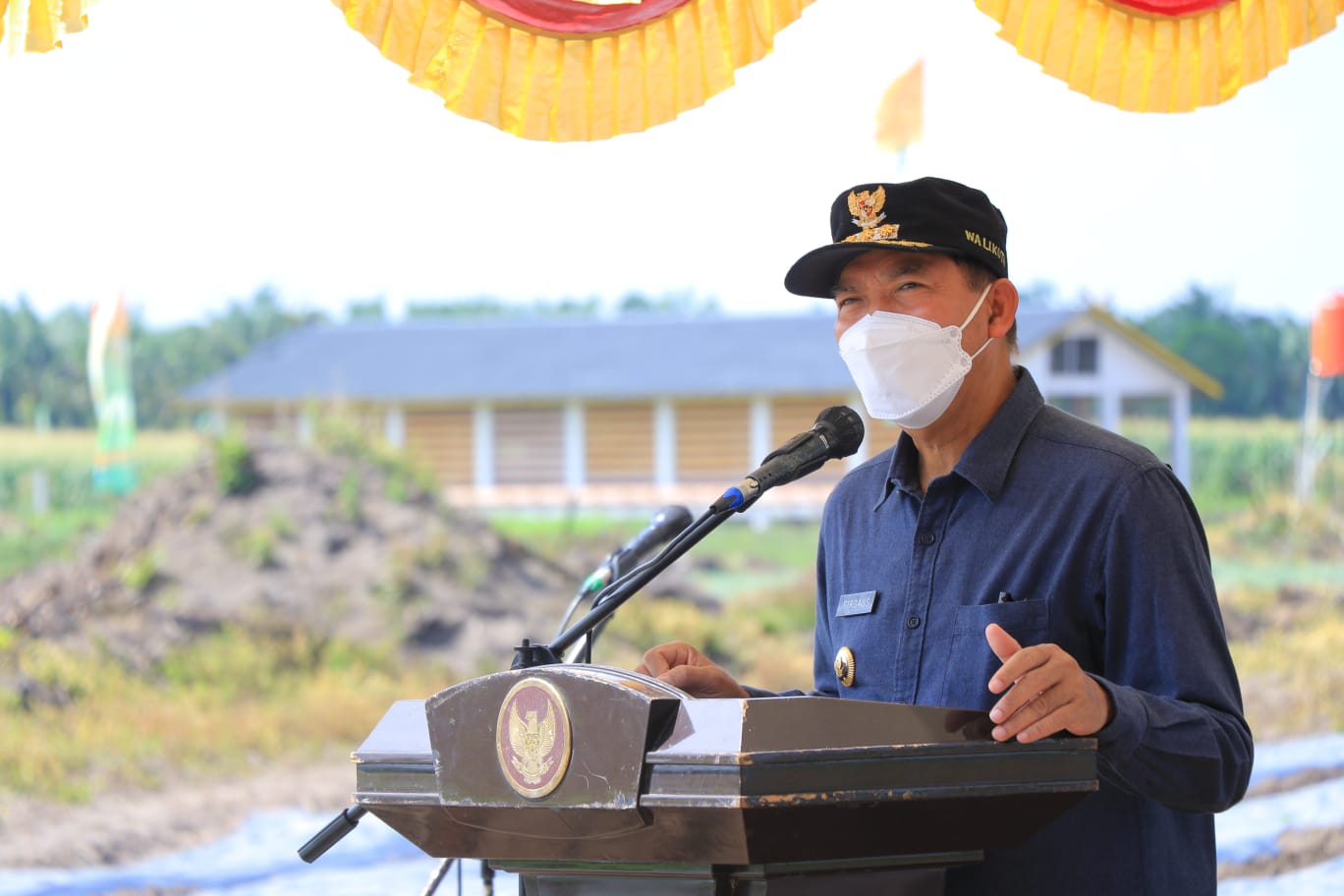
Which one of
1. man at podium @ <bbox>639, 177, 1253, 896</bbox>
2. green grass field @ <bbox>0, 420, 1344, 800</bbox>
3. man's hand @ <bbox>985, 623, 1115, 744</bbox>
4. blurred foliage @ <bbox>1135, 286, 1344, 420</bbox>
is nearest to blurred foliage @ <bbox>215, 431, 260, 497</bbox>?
green grass field @ <bbox>0, 420, 1344, 800</bbox>

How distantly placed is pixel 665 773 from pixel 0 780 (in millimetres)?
5797

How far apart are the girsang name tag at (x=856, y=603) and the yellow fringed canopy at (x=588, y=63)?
899mm

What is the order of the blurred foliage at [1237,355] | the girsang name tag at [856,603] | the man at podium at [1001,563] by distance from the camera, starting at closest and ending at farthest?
the man at podium at [1001,563]
the girsang name tag at [856,603]
the blurred foliage at [1237,355]

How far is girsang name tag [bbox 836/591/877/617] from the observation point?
180 centimetres

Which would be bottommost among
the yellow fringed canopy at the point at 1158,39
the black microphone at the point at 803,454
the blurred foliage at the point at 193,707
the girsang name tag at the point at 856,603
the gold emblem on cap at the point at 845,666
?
the blurred foliage at the point at 193,707

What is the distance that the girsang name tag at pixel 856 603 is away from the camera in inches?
71.1

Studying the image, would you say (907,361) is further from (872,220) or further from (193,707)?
(193,707)

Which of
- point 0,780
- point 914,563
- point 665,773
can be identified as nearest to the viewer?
point 665,773

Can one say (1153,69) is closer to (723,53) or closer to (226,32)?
(723,53)

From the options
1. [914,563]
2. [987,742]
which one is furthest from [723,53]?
[987,742]

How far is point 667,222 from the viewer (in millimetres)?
6875

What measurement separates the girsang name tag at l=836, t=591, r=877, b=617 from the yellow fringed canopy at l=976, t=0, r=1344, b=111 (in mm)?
1054

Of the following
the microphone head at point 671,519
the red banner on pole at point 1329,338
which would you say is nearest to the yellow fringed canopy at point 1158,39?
the microphone head at point 671,519

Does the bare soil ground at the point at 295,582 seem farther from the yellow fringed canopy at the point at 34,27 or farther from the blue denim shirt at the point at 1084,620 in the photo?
the blue denim shirt at the point at 1084,620
